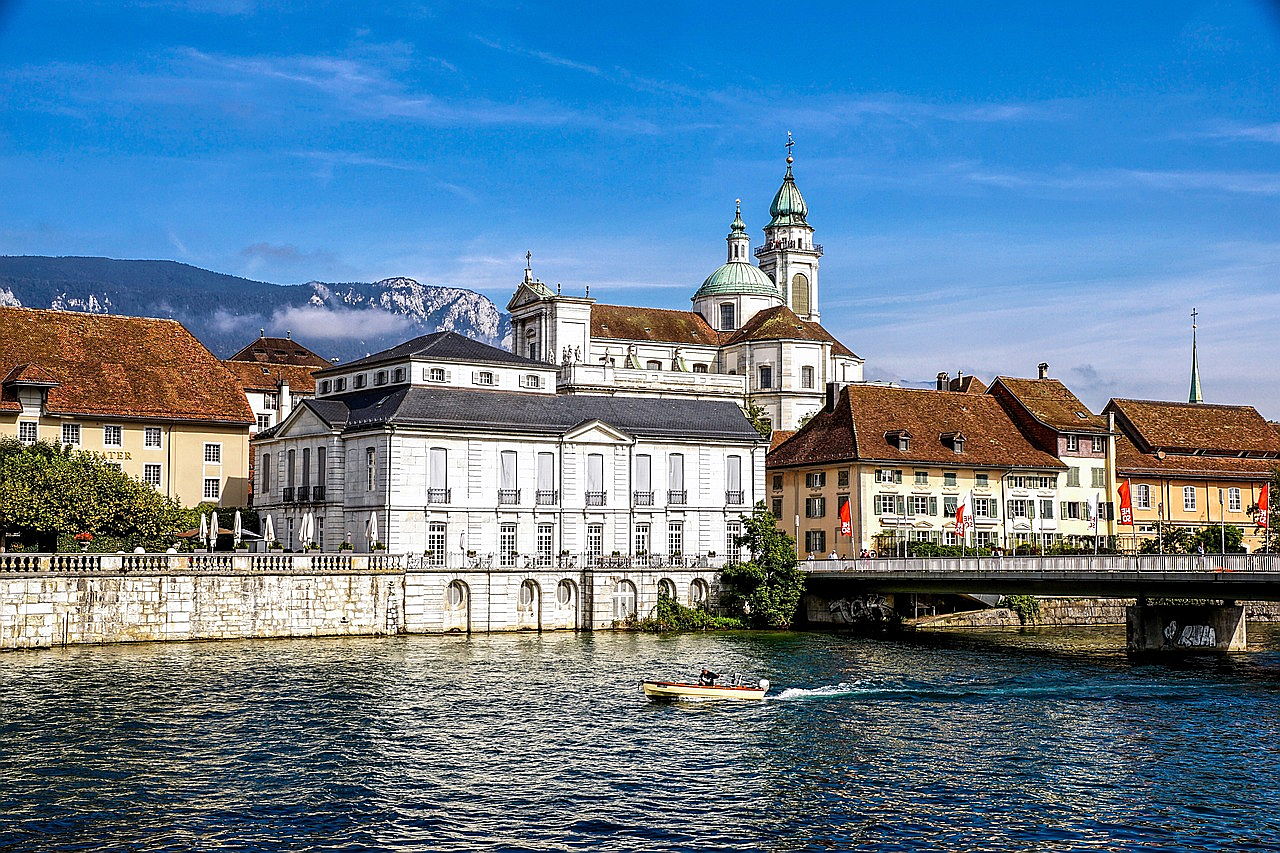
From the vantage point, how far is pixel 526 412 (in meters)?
85.0

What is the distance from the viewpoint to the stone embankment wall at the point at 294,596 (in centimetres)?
6406

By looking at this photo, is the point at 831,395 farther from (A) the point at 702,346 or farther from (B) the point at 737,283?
(B) the point at 737,283

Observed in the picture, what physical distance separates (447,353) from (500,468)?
31.1 ft

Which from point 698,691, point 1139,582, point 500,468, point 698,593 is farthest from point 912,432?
point 698,691

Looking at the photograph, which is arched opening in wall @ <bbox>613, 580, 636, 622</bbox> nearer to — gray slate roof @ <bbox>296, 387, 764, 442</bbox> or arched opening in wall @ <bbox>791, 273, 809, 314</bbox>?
gray slate roof @ <bbox>296, 387, 764, 442</bbox>

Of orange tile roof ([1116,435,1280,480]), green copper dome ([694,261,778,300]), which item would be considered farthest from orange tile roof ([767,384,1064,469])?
green copper dome ([694,261,778,300])

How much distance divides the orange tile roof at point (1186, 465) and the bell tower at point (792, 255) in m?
81.7

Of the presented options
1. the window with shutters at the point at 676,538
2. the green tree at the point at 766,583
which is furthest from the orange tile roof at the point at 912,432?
the green tree at the point at 766,583

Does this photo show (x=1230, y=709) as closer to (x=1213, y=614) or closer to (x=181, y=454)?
(x=1213, y=614)

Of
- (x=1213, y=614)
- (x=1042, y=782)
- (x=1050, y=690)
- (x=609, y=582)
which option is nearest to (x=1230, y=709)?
(x=1050, y=690)

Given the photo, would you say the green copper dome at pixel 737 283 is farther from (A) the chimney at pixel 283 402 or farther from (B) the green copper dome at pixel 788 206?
(A) the chimney at pixel 283 402

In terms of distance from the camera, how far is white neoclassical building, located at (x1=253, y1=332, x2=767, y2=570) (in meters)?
80.4

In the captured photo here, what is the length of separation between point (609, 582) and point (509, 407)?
1209cm

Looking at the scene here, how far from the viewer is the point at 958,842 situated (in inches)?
1316
